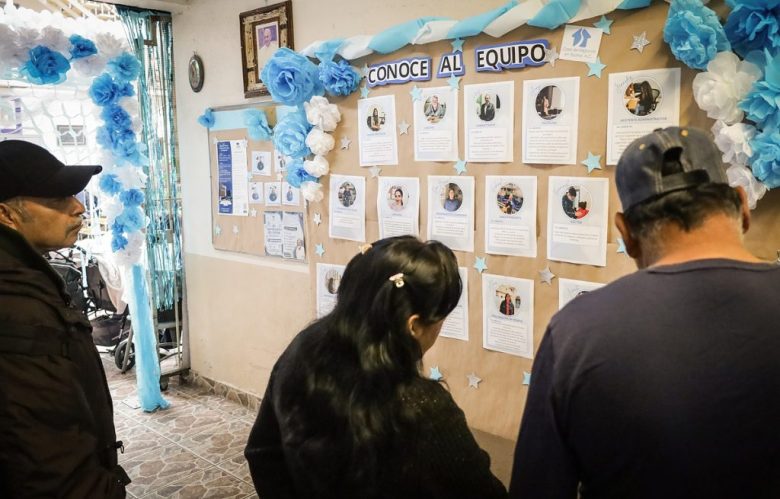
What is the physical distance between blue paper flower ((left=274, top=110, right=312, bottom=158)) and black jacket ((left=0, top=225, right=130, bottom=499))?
146 centimetres

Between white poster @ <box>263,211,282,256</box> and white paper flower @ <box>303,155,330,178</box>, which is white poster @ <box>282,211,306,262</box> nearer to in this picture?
white poster @ <box>263,211,282,256</box>

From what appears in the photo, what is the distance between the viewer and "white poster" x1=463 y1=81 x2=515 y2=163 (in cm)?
213

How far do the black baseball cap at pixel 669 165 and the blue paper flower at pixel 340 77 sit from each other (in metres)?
1.73

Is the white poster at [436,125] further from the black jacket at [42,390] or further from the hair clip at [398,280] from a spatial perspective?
the black jacket at [42,390]

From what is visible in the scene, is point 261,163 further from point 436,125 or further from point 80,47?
point 436,125

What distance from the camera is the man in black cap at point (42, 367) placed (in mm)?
1213

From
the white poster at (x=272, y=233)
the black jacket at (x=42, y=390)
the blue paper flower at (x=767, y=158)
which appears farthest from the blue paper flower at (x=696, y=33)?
the white poster at (x=272, y=233)

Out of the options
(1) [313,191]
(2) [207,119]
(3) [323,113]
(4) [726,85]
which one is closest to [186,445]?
(1) [313,191]

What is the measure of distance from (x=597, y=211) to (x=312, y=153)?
4.51 ft

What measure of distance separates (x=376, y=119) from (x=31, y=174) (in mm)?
1387

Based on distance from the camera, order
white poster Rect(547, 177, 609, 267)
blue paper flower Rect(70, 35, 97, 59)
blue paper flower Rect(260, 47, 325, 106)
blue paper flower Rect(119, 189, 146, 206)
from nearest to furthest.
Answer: white poster Rect(547, 177, 609, 267) < blue paper flower Rect(260, 47, 325, 106) < blue paper flower Rect(70, 35, 97, 59) < blue paper flower Rect(119, 189, 146, 206)

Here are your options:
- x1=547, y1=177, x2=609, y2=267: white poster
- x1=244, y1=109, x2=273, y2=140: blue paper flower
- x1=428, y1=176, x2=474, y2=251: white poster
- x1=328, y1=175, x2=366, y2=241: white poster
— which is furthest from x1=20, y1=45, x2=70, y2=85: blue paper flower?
x1=547, y1=177, x2=609, y2=267: white poster

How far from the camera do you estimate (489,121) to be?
7.17 ft

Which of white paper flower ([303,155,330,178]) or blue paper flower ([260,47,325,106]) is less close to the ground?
blue paper flower ([260,47,325,106])
